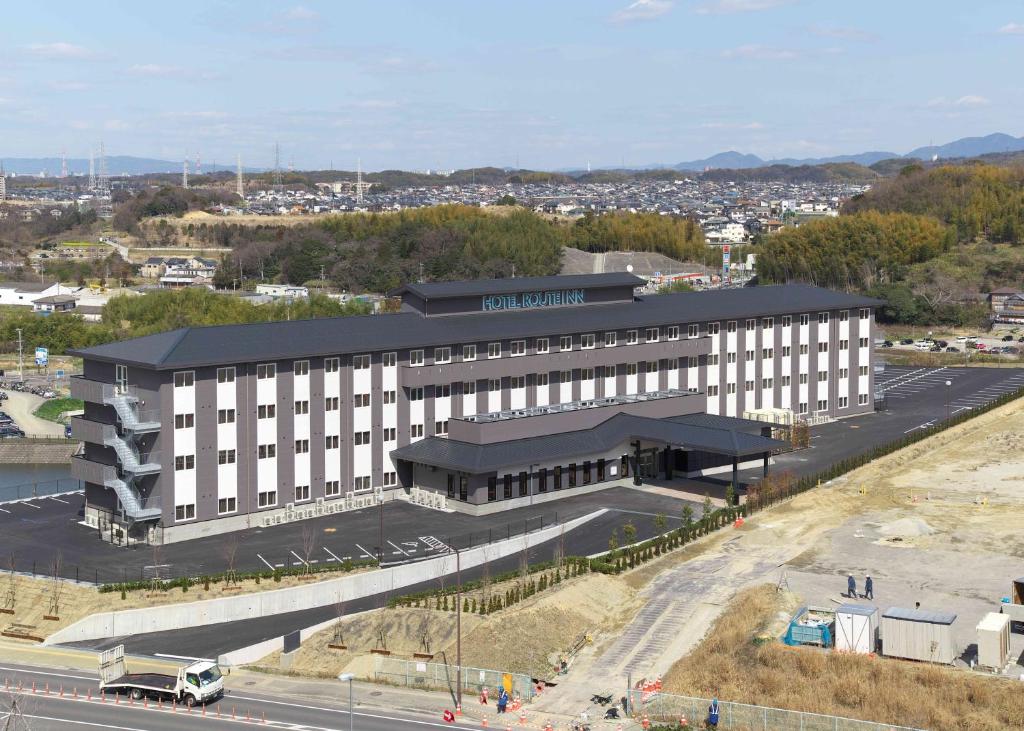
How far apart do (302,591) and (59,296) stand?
5732 inches

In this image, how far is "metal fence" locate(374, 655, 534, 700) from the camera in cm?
5222

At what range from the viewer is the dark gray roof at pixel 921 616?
5231cm

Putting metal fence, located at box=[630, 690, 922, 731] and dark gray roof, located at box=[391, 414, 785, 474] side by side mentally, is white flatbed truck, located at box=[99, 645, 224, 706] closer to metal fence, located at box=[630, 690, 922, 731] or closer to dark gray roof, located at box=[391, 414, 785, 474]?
metal fence, located at box=[630, 690, 922, 731]

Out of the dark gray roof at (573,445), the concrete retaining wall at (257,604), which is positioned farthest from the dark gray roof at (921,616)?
the dark gray roof at (573,445)

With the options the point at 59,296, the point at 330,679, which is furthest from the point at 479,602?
the point at 59,296

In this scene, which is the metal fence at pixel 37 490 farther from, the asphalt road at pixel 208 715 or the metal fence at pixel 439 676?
the metal fence at pixel 439 676

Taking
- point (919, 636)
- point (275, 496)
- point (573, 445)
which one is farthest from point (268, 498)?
point (919, 636)

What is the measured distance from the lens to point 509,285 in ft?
290

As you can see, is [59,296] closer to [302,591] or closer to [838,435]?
[838,435]

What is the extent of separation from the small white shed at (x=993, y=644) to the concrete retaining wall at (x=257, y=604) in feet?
84.3

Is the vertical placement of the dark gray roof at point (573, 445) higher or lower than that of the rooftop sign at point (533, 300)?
lower

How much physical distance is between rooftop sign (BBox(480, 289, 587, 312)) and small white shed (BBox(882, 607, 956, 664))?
39.9m

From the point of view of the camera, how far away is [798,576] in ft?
214

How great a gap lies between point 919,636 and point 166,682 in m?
29.5
